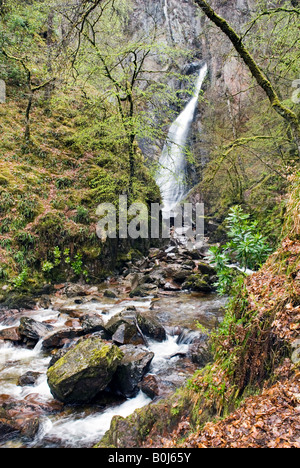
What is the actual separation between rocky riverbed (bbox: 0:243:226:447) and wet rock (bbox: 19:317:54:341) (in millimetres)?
22

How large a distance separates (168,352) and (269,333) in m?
3.48

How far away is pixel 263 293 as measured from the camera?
2865 millimetres

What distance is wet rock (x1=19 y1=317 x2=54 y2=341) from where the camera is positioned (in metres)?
6.00

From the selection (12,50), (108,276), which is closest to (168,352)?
(108,276)

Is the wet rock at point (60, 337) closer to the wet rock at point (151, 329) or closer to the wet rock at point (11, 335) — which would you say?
the wet rock at point (11, 335)

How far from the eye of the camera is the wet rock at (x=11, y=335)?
6016 millimetres

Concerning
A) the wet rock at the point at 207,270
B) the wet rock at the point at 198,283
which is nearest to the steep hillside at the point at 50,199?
the wet rock at the point at 198,283

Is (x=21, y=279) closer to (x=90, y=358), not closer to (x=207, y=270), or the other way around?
(x=90, y=358)

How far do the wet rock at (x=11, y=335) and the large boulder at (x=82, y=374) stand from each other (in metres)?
2.34

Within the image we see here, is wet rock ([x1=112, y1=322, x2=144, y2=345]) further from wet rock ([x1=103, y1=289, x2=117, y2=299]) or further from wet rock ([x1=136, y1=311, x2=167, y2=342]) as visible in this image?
wet rock ([x1=103, y1=289, x2=117, y2=299])

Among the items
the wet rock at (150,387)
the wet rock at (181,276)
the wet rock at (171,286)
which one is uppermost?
the wet rock at (181,276)

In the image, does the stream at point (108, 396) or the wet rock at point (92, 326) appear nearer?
the stream at point (108, 396)

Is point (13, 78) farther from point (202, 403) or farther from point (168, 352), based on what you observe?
point (202, 403)

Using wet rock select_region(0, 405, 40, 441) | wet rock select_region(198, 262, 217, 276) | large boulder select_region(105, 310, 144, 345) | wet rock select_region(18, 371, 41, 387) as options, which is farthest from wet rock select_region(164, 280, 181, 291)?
wet rock select_region(0, 405, 40, 441)
